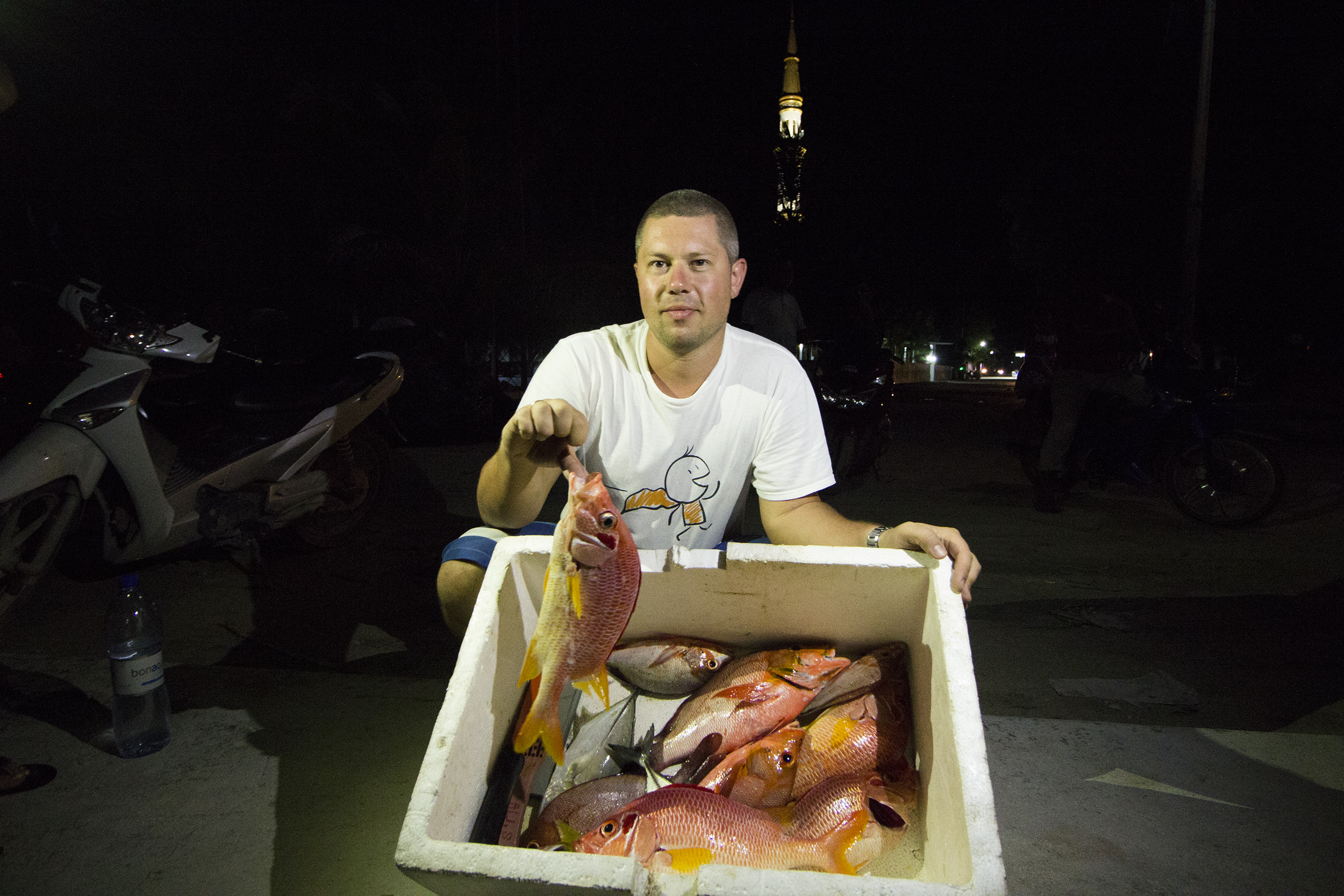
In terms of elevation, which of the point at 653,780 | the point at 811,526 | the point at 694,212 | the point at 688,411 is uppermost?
the point at 694,212

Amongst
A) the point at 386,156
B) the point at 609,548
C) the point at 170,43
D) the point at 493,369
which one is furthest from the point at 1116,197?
the point at 609,548

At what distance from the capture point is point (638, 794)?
1618mm

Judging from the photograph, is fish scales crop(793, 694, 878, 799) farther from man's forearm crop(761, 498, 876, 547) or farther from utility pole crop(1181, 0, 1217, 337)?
utility pole crop(1181, 0, 1217, 337)

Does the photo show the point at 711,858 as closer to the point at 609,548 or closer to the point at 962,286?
the point at 609,548

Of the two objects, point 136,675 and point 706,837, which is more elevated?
point 706,837

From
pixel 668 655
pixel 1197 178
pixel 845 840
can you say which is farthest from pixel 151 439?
pixel 1197 178

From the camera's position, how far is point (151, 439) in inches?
149

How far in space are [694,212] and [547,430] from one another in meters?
1.16

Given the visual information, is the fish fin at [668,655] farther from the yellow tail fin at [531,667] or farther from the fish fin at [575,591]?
the fish fin at [575,591]

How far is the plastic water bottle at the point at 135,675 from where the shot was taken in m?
2.53

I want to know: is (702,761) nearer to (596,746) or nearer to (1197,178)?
(596,746)

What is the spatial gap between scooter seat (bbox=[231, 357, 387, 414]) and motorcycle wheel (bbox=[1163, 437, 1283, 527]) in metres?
5.87

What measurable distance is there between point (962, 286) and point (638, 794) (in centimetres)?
3737

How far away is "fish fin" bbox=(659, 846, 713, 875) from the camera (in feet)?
4.16
